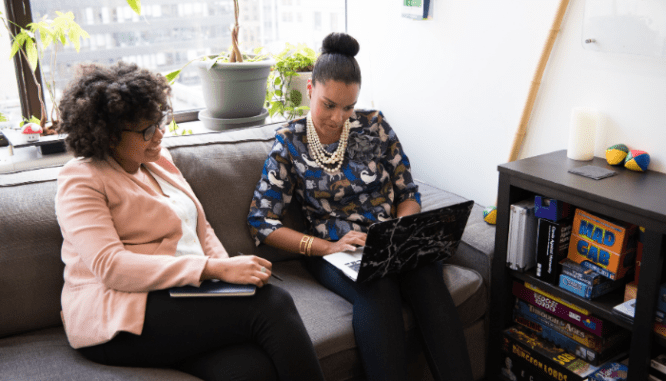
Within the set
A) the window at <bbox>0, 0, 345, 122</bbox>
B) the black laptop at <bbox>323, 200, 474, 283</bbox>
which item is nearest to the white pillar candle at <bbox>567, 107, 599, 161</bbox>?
the black laptop at <bbox>323, 200, 474, 283</bbox>

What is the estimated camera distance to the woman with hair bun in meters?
1.54

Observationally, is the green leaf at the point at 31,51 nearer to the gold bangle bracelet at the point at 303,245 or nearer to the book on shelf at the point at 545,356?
the gold bangle bracelet at the point at 303,245

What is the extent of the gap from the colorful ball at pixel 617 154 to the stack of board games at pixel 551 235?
201 mm

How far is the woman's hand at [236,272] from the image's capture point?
4.38 ft

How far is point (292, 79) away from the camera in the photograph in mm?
2479

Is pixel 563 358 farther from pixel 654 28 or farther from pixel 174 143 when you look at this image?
pixel 174 143

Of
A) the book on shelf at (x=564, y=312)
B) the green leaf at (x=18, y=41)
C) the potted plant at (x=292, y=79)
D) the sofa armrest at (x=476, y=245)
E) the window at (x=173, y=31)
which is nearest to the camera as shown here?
the book on shelf at (x=564, y=312)

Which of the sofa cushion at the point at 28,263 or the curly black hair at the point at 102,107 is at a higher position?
the curly black hair at the point at 102,107

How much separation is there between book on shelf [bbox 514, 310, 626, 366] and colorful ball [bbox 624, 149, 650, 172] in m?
0.54

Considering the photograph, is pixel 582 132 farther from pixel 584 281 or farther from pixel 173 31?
pixel 173 31

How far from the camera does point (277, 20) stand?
292 cm

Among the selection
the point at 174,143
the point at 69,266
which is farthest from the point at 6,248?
the point at 174,143

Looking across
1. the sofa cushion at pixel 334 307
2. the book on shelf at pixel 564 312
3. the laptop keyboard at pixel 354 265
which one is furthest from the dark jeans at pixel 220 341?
the book on shelf at pixel 564 312

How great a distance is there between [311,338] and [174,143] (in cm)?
81
